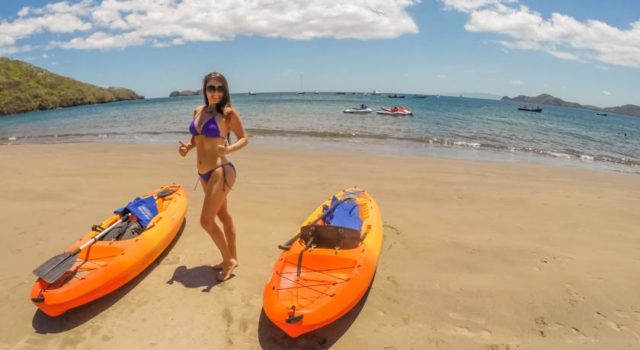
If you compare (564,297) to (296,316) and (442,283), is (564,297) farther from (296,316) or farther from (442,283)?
(296,316)

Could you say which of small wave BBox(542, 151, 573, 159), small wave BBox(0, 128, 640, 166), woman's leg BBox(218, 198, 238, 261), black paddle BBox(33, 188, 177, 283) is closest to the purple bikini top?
woman's leg BBox(218, 198, 238, 261)

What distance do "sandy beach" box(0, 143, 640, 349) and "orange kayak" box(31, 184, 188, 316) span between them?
0.24 m

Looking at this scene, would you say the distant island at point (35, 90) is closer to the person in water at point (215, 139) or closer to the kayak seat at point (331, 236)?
the person in water at point (215, 139)

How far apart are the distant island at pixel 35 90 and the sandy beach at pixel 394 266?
50.2 metres

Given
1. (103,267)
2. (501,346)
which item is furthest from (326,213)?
(103,267)

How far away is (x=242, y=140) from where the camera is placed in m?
4.11

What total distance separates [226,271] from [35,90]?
65421 mm

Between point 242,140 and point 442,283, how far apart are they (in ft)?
9.83

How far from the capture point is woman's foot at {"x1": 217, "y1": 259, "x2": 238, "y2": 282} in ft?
15.0

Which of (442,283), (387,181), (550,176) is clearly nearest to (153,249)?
(442,283)

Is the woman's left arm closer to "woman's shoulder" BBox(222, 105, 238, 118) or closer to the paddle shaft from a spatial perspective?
"woman's shoulder" BBox(222, 105, 238, 118)

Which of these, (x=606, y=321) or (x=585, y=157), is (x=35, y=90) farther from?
(x=606, y=321)

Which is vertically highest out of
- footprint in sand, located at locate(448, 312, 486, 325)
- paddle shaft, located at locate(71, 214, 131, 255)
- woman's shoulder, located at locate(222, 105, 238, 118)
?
woman's shoulder, located at locate(222, 105, 238, 118)

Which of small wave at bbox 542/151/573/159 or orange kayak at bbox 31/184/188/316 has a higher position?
small wave at bbox 542/151/573/159
